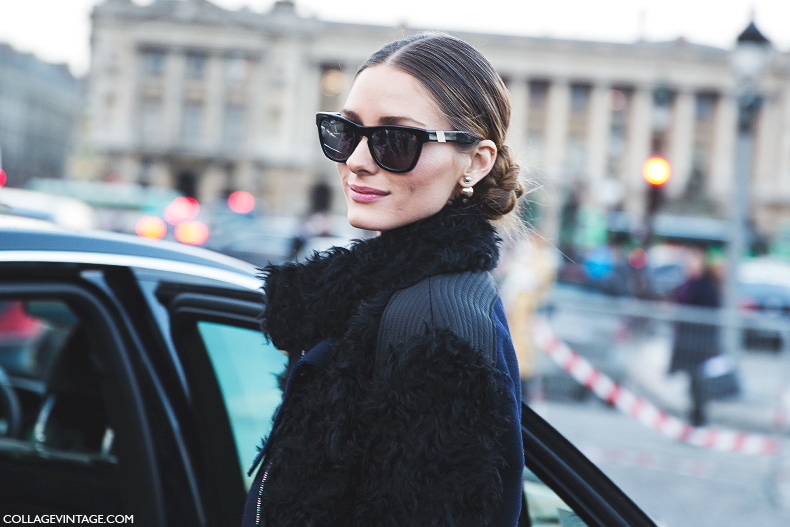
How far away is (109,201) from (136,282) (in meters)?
21.9

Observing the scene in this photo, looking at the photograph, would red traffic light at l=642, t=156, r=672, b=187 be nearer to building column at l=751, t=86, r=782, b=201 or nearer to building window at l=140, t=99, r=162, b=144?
building column at l=751, t=86, r=782, b=201

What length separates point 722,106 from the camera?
6341 centimetres

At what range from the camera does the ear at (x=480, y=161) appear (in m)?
1.45

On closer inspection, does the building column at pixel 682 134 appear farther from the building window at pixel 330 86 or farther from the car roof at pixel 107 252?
the car roof at pixel 107 252

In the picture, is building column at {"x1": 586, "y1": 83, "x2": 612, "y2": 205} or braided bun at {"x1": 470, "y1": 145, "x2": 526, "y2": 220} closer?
braided bun at {"x1": 470, "y1": 145, "x2": 526, "y2": 220}

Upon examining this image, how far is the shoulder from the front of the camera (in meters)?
1.18

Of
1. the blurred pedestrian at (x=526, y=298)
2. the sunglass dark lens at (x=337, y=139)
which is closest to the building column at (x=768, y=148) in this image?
the blurred pedestrian at (x=526, y=298)

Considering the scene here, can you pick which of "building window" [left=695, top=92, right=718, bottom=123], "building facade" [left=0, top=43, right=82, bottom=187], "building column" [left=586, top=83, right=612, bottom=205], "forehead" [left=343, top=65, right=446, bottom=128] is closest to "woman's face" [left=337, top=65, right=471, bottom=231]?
"forehead" [left=343, top=65, right=446, bottom=128]

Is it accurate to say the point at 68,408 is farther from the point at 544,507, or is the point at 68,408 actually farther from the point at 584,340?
the point at 584,340

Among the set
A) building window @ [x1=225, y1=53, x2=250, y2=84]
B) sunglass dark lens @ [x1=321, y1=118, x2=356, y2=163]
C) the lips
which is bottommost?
the lips

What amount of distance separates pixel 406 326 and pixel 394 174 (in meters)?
0.32

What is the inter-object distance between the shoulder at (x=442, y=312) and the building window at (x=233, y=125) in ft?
211

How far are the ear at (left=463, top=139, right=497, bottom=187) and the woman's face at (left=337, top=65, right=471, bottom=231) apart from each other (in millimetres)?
27

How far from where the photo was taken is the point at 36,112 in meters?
111
